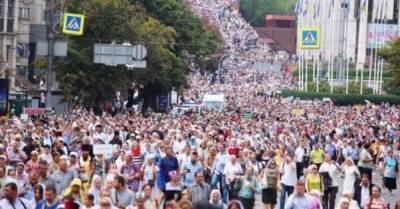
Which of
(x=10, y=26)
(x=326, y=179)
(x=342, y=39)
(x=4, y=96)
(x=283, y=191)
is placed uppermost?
(x=342, y=39)

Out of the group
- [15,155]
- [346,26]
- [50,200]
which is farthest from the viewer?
[346,26]

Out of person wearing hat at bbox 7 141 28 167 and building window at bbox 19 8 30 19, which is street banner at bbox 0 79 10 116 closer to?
person wearing hat at bbox 7 141 28 167

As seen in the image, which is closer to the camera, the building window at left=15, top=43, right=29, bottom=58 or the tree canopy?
the tree canopy

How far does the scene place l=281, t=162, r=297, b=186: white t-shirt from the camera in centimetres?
2784

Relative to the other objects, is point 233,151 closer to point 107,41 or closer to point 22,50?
point 107,41

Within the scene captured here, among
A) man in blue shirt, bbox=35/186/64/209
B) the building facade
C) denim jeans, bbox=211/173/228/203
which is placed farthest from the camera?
the building facade

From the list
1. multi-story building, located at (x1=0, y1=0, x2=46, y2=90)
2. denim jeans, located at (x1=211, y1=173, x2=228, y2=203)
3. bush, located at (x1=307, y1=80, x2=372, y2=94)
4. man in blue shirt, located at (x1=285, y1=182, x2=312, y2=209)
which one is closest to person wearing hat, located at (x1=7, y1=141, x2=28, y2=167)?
denim jeans, located at (x1=211, y1=173, x2=228, y2=203)

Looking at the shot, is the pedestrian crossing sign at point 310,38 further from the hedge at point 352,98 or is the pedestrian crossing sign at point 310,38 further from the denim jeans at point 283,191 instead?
the denim jeans at point 283,191

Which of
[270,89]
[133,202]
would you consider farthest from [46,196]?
[270,89]

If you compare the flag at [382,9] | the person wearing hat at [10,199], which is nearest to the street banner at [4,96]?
the person wearing hat at [10,199]

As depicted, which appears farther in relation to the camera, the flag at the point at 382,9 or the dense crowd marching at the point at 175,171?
the flag at the point at 382,9

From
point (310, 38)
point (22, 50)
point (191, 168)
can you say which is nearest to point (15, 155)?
point (191, 168)

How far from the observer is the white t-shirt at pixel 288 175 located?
27.8m

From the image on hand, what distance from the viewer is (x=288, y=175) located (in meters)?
28.0
